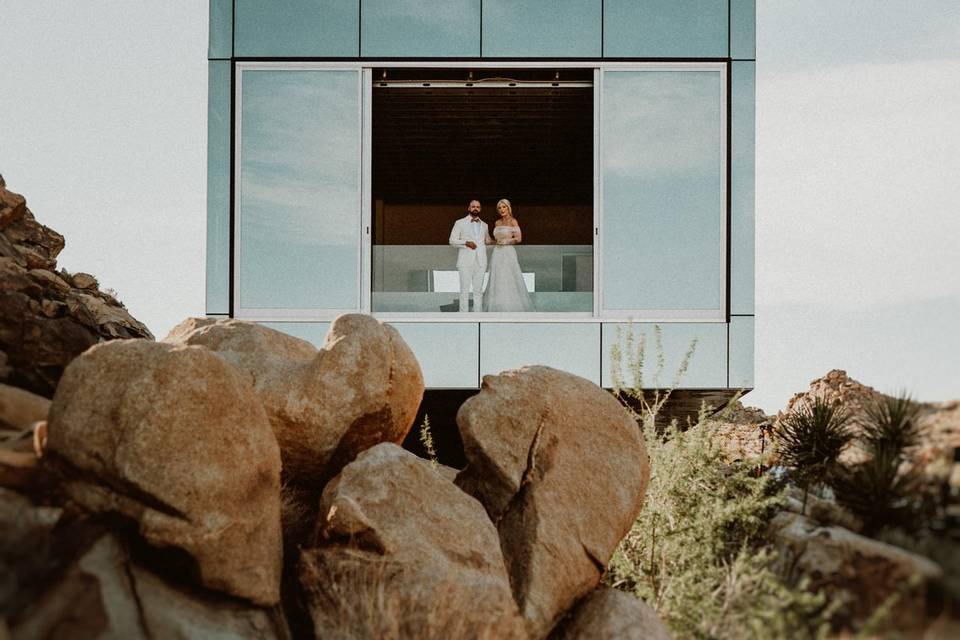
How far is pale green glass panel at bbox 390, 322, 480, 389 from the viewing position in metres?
13.2

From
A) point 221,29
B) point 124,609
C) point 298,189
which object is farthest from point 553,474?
point 221,29

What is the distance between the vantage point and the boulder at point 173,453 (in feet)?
17.6

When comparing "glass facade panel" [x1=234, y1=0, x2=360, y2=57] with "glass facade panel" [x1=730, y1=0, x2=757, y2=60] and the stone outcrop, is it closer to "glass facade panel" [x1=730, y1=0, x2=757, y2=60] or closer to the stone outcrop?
the stone outcrop

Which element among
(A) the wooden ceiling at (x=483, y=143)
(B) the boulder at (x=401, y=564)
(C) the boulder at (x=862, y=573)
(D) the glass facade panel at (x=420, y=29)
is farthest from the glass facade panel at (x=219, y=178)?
(C) the boulder at (x=862, y=573)

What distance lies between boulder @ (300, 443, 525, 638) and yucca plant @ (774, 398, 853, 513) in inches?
91.5

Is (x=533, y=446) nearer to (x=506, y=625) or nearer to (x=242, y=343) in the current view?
(x=506, y=625)

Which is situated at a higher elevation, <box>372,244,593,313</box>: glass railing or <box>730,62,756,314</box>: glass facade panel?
<box>730,62,756,314</box>: glass facade panel

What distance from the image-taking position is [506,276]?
45.3 ft

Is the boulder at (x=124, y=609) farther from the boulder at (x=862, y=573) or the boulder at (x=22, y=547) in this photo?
the boulder at (x=862, y=573)

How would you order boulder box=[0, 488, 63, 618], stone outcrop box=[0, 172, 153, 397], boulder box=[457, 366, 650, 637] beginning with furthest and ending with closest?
stone outcrop box=[0, 172, 153, 397]
boulder box=[457, 366, 650, 637]
boulder box=[0, 488, 63, 618]

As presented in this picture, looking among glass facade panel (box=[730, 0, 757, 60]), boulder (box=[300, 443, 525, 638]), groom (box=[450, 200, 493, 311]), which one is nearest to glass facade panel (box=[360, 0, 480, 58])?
groom (box=[450, 200, 493, 311])

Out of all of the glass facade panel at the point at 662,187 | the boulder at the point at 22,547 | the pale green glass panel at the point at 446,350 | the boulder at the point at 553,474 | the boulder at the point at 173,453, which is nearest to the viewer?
the boulder at the point at 22,547

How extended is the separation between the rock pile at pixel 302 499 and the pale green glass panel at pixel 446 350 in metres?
5.14

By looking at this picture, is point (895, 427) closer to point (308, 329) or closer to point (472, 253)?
point (472, 253)
